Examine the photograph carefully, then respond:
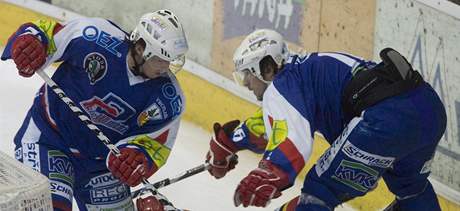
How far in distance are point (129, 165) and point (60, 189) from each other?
27 centimetres

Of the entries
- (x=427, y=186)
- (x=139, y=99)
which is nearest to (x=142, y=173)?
(x=139, y=99)

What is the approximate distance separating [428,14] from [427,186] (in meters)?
0.81

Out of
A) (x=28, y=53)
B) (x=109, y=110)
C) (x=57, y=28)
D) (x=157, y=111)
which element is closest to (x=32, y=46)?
(x=28, y=53)

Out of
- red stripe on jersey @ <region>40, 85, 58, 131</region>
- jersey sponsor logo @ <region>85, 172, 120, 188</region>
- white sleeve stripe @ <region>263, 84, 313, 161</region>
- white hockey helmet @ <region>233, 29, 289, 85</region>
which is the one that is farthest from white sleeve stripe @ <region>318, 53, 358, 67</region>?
red stripe on jersey @ <region>40, 85, 58, 131</region>

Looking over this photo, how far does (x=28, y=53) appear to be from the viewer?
4465mm

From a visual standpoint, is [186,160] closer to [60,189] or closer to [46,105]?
[46,105]

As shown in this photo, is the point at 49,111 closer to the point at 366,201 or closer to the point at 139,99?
the point at 139,99

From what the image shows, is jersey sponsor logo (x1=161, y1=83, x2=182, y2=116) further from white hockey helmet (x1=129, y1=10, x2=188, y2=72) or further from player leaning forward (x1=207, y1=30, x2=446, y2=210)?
player leaning forward (x1=207, y1=30, x2=446, y2=210)

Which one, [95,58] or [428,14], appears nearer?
[95,58]

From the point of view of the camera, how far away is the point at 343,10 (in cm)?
563

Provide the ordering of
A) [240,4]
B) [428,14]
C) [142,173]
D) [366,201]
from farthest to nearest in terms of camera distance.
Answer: [240,4], [366,201], [428,14], [142,173]

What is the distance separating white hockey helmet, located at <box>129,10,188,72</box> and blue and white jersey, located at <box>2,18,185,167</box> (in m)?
0.10

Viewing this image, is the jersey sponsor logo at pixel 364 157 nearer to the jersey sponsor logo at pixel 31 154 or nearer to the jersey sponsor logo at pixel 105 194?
the jersey sponsor logo at pixel 105 194

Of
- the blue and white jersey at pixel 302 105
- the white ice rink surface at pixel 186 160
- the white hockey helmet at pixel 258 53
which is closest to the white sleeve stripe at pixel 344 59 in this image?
the blue and white jersey at pixel 302 105
